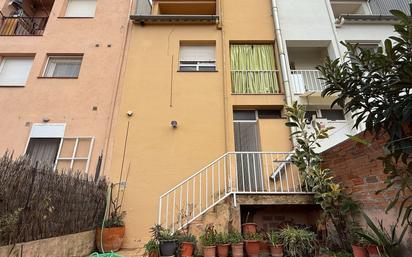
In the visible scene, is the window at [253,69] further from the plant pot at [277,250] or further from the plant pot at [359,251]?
the plant pot at [359,251]

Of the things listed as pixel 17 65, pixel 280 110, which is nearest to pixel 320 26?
pixel 280 110

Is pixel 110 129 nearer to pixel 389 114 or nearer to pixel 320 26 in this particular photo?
pixel 389 114

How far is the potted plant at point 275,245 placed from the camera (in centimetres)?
443

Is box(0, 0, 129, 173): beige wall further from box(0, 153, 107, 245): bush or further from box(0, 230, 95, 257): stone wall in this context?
box(0, 230, 95, 257): stone wall

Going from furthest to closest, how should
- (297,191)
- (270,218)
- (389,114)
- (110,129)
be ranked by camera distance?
(110,129) → (270,218) → (297,191) → (389,114)

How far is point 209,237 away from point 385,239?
2.98m

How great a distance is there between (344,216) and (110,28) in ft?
31.5

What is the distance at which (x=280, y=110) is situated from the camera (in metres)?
7.77

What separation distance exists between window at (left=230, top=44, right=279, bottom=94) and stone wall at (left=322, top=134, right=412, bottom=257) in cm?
363

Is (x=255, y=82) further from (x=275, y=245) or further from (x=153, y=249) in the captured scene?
(x=153, y=249)

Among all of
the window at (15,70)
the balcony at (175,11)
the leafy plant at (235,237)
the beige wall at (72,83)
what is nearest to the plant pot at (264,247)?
the leafy plant at (235,237)

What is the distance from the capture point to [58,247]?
14.5 ft

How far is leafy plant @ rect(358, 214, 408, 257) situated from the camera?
3537mm

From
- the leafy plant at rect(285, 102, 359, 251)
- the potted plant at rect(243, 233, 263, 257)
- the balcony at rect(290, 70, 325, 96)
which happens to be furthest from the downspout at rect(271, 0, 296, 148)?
the potted plant at rect(243, 233, 263, 257)
